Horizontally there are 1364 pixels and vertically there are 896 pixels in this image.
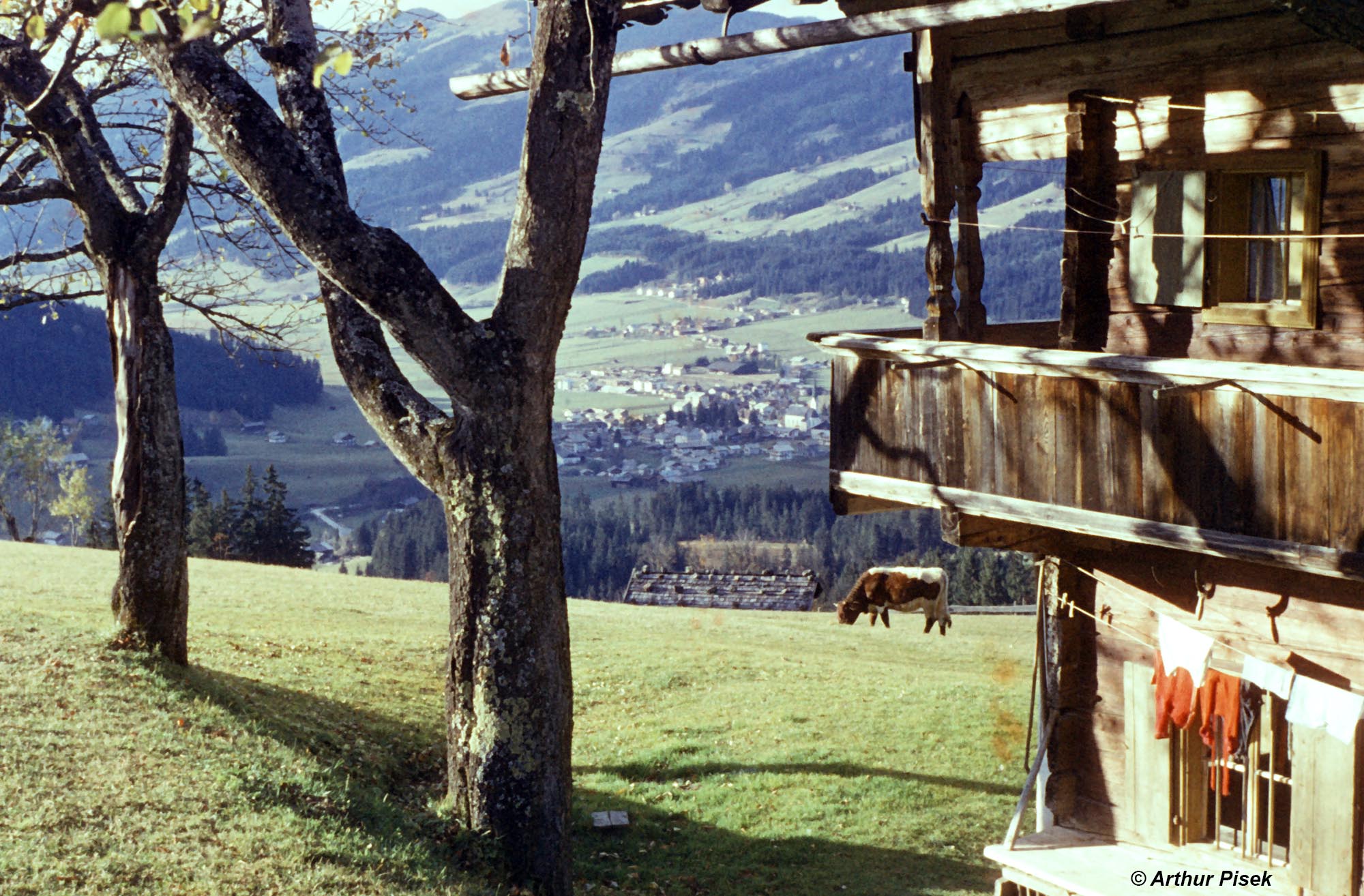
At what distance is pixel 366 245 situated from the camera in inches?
359

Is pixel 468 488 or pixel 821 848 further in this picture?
pixel 821 848

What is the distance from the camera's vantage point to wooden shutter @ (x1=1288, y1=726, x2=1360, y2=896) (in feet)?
29.0

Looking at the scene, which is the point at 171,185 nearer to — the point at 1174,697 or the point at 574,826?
the point at 574,826

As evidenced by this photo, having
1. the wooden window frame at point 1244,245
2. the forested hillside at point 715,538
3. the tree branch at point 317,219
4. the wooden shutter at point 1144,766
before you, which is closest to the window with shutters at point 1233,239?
the wooden window frame at point 1244,245

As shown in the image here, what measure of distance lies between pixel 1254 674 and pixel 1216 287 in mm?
3114

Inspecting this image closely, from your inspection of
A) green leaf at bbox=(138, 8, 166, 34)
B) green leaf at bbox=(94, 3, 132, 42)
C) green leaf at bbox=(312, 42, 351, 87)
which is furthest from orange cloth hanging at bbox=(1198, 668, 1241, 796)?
green leaf at bbox=(94, 3, 132, 42)

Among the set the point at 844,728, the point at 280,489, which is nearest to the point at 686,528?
the point at 280,489

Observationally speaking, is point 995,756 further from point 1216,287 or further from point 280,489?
point 280,489

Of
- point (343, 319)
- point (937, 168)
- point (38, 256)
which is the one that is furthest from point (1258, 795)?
point (38, 256)

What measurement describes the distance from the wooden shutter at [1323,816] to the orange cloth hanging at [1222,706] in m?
0.66

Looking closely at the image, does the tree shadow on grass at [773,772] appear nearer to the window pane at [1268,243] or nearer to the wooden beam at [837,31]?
the window pane at [1268,243]

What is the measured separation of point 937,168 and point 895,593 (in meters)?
11.3

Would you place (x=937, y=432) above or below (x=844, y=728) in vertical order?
above

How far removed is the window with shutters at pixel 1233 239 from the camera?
9273mm
